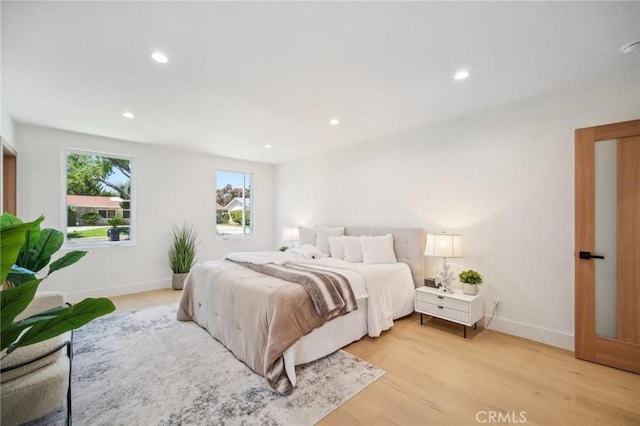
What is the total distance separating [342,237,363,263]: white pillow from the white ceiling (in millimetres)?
1685

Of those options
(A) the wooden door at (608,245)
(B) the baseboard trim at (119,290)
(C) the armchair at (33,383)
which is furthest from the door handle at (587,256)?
(B) the baseboard trim at (119,290)

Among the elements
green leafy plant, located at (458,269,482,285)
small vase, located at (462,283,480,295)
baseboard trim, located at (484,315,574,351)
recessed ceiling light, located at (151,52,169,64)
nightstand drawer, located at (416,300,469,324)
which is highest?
recessed ceiling light, located at (151,52,169,64)

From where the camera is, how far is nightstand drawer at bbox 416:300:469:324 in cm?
283

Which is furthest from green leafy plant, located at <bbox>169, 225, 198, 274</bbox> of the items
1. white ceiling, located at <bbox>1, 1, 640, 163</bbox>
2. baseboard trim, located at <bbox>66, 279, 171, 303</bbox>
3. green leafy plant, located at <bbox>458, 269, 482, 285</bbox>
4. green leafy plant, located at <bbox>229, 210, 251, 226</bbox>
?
green leafy plant, located at <bbox>458, 269, 482, 285</bbox>

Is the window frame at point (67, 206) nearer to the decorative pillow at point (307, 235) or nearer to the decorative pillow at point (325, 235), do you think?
the decorative pillow at point (307, 235)

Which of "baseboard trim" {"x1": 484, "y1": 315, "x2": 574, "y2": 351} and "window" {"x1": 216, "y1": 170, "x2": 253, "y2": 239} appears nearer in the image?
"baseboard trim" {"x1": 484, "y1": 315, "x2": 574, "y2": 351}

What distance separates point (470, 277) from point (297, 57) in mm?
2846

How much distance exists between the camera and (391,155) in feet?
13.4

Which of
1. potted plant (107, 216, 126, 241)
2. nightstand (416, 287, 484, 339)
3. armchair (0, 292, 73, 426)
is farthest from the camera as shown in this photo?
potted plant (107, 216, 126, 241)

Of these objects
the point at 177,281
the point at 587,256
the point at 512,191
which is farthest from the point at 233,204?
the point at 587,256

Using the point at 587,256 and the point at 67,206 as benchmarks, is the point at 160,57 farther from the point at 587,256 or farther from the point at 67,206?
the point at 587,256

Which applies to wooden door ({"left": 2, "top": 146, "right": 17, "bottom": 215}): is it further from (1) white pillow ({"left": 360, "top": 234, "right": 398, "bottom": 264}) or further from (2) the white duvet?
(1) white pillow ({"left": 360, "top": 234, "right": 398, "bottom": 264})

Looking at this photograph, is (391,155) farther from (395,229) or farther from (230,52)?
(230,52)

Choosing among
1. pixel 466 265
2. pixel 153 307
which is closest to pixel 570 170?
pixel 466 265
